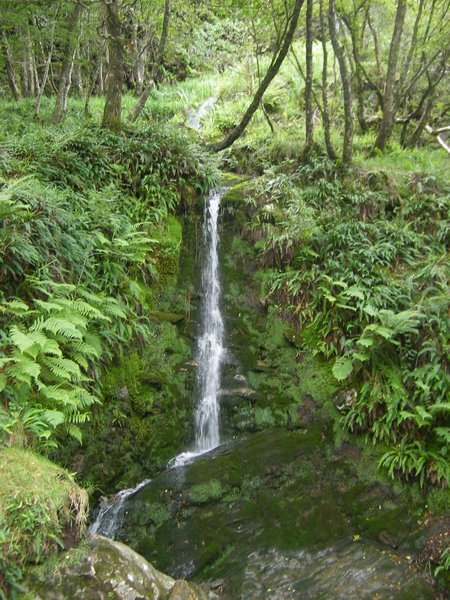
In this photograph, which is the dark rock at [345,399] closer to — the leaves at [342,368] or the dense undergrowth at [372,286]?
the dense undergrowth at [372,286]

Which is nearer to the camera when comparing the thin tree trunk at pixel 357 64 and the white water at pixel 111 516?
the white water at pixel 111 516

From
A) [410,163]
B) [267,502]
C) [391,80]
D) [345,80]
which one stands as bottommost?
[267,502]

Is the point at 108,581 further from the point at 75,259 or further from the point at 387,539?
the point at 75,259

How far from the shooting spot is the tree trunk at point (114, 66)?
837 centimetres

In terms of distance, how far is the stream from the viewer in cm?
478

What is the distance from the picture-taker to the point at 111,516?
17.6 ft

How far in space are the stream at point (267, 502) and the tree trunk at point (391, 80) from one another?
6643 mm

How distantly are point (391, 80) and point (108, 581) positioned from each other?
10688 mm

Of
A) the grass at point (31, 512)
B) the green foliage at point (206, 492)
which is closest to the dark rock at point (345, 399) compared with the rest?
the green foliage at point (206, 492)

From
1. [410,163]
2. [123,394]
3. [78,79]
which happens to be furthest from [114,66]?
[78,79]

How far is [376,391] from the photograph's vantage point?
5.83m

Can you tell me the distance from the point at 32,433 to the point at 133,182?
5289mm

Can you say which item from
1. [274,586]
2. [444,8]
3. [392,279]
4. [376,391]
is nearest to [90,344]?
[274,586]

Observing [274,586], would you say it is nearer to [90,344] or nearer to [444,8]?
[90,344]
